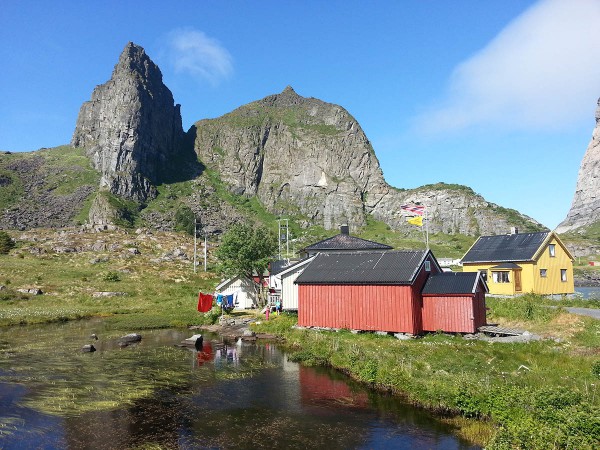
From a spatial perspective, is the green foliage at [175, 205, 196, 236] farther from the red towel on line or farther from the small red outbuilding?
the small red outbuilding

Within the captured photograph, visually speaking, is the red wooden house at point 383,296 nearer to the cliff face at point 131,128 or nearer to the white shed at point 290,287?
the white shed at point 290,287

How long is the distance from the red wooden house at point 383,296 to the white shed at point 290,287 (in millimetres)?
8377

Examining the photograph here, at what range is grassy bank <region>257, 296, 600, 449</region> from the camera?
12.2 meters

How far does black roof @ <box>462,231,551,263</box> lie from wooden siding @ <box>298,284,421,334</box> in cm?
2451

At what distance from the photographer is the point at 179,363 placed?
2633 centimetres

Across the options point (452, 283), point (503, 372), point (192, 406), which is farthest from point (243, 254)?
point (503, 372)

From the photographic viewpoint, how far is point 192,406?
18.3 metres

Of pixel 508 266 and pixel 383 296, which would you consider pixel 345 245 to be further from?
pixel 383 296

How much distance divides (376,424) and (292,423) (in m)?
3.25

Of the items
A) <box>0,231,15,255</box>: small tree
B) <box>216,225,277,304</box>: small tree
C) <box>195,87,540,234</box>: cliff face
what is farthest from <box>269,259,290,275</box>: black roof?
<box>195,87,540,234</box>: cliff face

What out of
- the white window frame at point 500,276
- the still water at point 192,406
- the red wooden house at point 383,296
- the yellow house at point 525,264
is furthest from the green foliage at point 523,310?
the still water at point 192,406

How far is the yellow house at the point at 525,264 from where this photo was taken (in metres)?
46.9

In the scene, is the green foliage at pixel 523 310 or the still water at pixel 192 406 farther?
the green foliage at pixel 523 310

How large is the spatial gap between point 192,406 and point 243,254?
3323 centimetres
